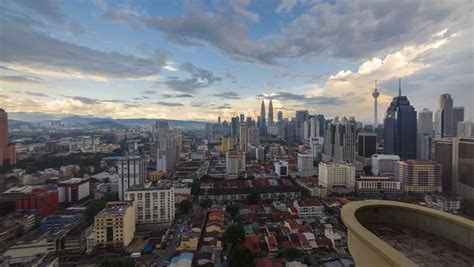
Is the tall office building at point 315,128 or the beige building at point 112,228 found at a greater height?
the tall office building at point 315,128

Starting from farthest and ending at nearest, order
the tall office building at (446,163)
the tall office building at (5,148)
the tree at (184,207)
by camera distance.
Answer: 1. the tall office building at (446,163)
2. the tree at (184,207)
3. the tall office building at (5,148)

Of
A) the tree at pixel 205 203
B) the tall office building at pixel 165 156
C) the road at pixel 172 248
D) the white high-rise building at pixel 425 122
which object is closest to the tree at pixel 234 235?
the road at pixel 172 248

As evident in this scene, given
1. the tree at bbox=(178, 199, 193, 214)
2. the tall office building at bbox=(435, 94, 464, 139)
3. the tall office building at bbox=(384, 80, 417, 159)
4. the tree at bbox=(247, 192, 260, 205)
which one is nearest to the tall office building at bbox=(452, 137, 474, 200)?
the tall office building at bbox=(435, 94, 464, 139)

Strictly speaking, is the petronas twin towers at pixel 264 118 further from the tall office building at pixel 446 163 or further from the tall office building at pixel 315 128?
the tall office building at pixel 446 163

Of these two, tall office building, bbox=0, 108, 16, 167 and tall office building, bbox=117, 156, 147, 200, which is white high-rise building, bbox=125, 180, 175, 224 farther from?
tall office building, bbox=0, 108, 16, 167

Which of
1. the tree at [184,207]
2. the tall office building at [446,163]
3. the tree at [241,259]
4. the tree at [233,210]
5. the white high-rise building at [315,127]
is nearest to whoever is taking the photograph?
the tree at [241,259]

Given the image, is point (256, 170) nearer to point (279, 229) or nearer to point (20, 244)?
point (279, 229)

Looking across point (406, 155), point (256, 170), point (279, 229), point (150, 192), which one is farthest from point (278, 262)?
point (406, 155)

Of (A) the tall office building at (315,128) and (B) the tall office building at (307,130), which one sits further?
(B) the tall office building at (307,130)
